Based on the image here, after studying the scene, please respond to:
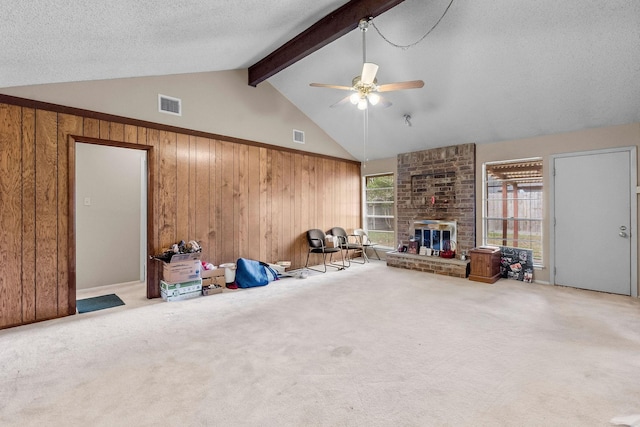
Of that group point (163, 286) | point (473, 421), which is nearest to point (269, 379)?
point (473, 421)

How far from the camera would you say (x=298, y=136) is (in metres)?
6.11

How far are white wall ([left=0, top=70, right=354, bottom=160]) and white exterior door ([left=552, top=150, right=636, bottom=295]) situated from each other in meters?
4.39

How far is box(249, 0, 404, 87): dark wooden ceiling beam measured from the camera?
3.24 meters

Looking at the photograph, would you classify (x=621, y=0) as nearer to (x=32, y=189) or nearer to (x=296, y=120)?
(x=296, y=120)

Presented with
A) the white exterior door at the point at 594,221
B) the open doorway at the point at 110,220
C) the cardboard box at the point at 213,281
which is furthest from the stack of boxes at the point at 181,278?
the white exterior door at the point at 594,221

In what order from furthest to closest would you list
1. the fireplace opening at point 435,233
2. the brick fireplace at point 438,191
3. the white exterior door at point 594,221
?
the fireplace opening at point 435,233 → the brick fireplace at point 438,191 → the white exterior door at point 594,221

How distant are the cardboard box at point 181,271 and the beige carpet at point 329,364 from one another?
0.38 metres

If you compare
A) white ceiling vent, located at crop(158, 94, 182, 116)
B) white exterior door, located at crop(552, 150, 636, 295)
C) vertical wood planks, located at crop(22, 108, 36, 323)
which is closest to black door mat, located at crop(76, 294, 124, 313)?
vertical wood planks, located at crop(22, 108, 36, 323)

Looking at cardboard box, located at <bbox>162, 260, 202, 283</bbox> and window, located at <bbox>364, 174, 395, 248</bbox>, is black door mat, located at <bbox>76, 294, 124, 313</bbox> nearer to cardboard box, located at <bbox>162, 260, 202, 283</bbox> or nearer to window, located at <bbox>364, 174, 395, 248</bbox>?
cardboard box, located at <bbox>162, 260, 202, 283</bbox>

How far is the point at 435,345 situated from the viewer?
2697 mm

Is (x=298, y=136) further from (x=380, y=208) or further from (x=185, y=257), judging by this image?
(x=185, y=257)

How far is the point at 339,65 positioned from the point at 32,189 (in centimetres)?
426

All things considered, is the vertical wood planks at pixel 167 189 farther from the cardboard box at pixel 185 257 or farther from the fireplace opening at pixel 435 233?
the fireplace opening at pixel 435 233

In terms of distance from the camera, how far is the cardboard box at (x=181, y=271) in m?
4.05
